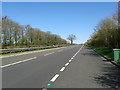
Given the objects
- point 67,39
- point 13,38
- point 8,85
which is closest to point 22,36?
point 13,38

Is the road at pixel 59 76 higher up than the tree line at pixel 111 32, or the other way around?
the tree line at pixel 111 32

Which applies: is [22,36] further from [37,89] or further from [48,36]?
[37,89]

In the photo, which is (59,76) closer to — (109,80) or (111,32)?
(109,80)

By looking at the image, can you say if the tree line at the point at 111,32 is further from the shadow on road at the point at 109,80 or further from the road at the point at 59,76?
the shadow on road at the point at 109,80

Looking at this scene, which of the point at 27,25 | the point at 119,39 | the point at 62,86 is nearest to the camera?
the point at 62,86

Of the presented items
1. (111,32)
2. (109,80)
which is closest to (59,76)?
(109,80)

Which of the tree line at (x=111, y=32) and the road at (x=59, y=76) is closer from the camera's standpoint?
the road at (x=59, y=76)

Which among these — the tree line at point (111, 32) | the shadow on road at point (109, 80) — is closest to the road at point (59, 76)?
the shadow on road at point (109, 80)

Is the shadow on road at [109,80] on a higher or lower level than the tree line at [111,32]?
lower

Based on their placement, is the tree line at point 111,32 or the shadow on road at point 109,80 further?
the tree line at point 111,32

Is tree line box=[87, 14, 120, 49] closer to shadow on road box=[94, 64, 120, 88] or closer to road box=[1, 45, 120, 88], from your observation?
road box=[1, 45, 120, 88]

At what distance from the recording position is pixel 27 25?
58.7 metres

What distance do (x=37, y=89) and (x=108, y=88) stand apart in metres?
2.61

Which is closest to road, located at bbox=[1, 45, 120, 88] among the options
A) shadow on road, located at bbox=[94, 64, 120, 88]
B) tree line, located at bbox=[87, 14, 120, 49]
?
shadow on road, located at bbox=[94, 64, 120, 88]
